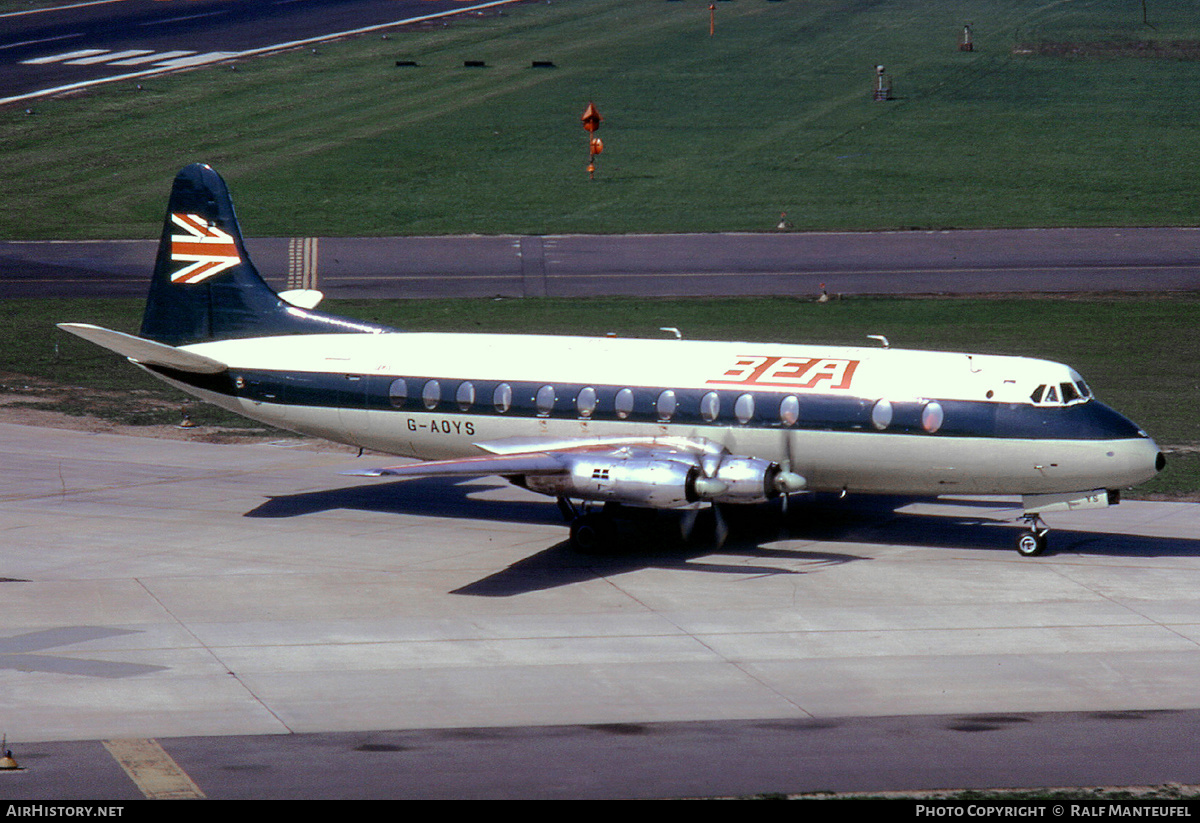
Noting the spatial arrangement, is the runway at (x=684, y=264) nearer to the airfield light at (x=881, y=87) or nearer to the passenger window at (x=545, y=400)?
the passenger window at (x=545, y=400)

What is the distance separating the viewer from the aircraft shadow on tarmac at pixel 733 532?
3067cm

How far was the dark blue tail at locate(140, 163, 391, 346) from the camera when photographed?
118 ft

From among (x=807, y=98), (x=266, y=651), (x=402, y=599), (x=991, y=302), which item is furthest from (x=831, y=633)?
(x=807, y=98)

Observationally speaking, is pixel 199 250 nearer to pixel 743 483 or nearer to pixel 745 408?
pixel 745 408

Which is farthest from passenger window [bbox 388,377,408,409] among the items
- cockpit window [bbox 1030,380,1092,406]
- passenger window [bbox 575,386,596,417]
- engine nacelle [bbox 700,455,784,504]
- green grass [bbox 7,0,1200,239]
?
green grass [bbox 7,0,1200,239]

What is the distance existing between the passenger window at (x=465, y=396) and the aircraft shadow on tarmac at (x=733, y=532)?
301 cm

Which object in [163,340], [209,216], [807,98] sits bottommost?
[163,340]

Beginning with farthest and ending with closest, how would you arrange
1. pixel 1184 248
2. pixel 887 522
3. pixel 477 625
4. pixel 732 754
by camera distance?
pixel 1184 248
pixel 887 522
pixel 477 625
pixel 732 754

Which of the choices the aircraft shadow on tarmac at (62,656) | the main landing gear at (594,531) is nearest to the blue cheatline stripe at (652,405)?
the main landing gear at (594,531)

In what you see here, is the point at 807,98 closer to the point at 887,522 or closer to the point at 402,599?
the point at 887,522

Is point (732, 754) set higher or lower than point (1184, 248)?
lower

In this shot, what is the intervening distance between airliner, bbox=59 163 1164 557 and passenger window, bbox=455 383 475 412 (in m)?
0.03

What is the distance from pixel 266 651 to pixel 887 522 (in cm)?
1573

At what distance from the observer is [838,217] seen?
72125mm
